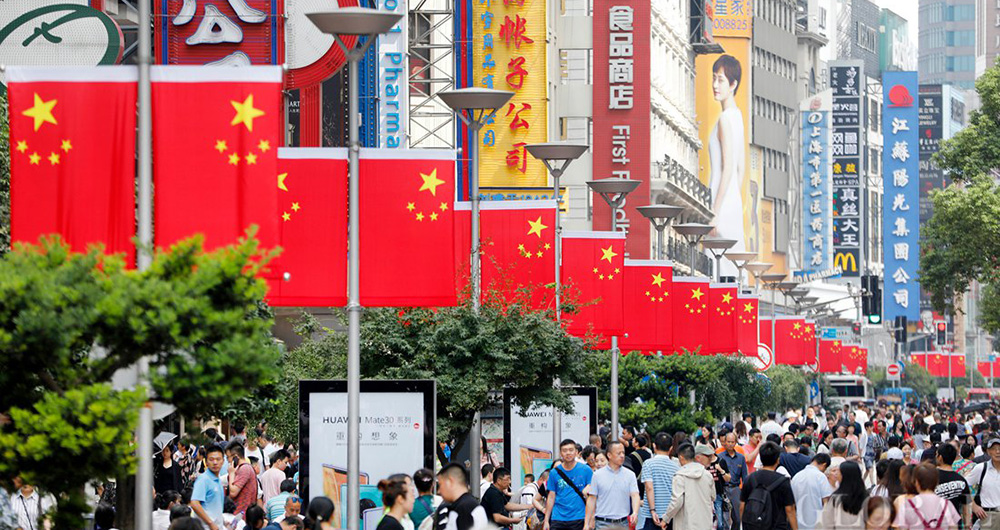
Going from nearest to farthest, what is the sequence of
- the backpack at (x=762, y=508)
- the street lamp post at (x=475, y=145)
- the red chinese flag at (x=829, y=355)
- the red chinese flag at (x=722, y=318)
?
the backpack at (x=762, y=508)
the street lamp post at (x=475, y=145)
the red chinese flag at (x=722, y=318)
the red chinese flag at (x=829, y=355)

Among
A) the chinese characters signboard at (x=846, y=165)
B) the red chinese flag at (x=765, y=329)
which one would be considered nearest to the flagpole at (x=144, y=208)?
the red chinese flag at (x=765, y=329)

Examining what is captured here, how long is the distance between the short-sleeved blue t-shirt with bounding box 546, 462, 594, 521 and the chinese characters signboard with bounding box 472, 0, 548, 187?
38.5 m

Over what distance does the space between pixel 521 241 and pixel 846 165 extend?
388ft

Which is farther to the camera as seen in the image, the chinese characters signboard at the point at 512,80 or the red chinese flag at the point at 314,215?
the chinese characters signboard at the point at 512,80

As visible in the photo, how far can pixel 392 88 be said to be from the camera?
149 ft

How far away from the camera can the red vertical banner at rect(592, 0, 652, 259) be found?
7106 cm

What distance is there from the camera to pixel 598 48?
2827 inches

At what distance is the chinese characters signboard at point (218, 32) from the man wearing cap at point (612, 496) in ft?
71.2

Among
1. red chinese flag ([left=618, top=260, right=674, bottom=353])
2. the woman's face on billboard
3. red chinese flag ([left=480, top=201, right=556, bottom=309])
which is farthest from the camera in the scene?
the woman's face on billboard

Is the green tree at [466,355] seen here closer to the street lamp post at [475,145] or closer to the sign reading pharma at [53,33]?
the street lamp post at [475,145]

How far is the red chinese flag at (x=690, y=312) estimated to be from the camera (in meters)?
39.3

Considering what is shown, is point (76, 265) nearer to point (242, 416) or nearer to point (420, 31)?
point (242, 416)

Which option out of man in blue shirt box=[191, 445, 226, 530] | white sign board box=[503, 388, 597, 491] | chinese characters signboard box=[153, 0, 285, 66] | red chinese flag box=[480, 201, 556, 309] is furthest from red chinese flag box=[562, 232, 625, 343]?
man in blue shirt box=[191, 445, 226, 530]

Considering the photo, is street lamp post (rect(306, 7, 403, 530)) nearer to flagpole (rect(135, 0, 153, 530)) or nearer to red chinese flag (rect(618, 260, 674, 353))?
flagpole (rect(135, 0, 153, 530))
